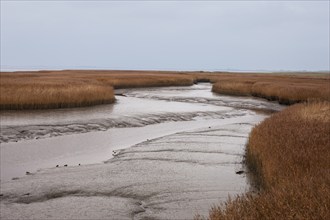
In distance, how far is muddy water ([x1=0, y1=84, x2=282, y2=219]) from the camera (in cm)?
924

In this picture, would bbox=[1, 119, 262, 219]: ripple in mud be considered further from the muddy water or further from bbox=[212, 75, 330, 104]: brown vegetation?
bbox=[212, 75, 330, 104]: brown vegetation

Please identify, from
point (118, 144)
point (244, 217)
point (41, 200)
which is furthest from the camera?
point (118, 144)

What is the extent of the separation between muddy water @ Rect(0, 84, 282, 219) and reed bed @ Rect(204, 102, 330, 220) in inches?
48.7

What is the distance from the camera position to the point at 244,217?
5164mm

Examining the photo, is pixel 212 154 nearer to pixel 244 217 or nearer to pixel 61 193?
pixel 61 193

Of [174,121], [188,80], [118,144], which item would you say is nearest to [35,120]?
[118,144]

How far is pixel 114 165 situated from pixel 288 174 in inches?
254

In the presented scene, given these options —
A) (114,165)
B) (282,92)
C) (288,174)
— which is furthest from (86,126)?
(282,92)

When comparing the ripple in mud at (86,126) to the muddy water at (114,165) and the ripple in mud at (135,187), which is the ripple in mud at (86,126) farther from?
the ripple in mud at (135,187)

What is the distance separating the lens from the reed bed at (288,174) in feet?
17.3

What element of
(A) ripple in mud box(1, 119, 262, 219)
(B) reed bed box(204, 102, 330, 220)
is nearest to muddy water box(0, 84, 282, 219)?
(A) ripple in mud box(1, 119, 262, 219)

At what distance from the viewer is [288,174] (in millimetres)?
8781

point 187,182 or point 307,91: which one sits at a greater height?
point 307,91

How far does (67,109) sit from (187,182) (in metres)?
18.1
